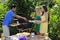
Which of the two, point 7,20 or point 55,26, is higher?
point 7,20

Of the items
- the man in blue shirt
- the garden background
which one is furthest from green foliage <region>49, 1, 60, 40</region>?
the man in blue shirt

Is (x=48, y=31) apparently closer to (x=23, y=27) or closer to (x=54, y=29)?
(x=54, y=29)

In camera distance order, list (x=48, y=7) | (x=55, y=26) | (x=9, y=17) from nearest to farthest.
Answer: (x=9, y=17)
(x=55, y=26)
(x=48, y=7)

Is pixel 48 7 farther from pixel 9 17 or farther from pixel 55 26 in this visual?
pixel 9 17

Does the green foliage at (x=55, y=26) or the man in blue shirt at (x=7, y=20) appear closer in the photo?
the man in blue shirt at (x=7, y=20)

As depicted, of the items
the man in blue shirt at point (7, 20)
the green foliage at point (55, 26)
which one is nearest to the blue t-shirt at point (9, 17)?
the man in blue shirt at point (7, 20)

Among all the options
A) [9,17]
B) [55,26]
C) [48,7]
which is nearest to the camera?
[9,17]

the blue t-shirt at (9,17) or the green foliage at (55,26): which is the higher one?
the blue t-shirt at (9,17)

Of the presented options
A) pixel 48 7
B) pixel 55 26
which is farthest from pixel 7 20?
pixel 48 7

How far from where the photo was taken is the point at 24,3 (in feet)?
40.8

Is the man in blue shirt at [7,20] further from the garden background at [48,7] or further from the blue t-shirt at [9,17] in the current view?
the garden background at [48,7]

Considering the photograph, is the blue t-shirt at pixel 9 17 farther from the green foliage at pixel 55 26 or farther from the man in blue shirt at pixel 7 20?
the green foliage at pixel 55 26

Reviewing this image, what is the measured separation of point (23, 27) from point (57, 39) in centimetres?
189

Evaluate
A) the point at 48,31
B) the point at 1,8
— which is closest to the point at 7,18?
the point at 48,31
